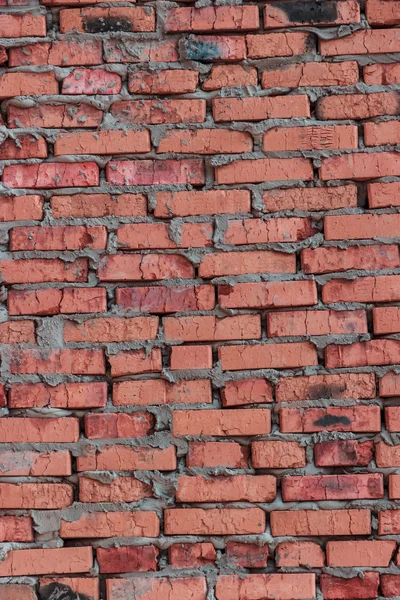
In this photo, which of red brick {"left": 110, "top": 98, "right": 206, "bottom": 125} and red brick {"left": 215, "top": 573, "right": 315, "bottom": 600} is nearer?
red brick {"left": 215, "top": 573, "right": 315, "bottom": 600}

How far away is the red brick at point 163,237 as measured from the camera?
1709 millimetres

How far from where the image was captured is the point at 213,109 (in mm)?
1733

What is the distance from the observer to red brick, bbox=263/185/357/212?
5.62 feet

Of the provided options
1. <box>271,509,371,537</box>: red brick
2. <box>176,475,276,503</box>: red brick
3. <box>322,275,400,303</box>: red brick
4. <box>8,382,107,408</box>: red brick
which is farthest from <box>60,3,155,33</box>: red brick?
<box>271,509,371,537</box>: red brick

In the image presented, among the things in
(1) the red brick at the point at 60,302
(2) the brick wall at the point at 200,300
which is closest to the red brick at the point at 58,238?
(2) the brick wall at the point at 200,300

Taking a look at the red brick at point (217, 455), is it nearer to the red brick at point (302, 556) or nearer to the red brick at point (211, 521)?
the red brick at point (211, 521)

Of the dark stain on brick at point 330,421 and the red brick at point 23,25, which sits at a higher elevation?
the red brick at point 23,25

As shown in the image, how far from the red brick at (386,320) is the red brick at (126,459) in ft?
1.96

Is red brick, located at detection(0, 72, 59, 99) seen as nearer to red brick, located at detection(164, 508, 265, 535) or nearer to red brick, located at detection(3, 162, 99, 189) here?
red brick, located at detection(3, 162, 99, 189)

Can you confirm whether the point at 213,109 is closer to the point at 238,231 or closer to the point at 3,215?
the point at 238,231

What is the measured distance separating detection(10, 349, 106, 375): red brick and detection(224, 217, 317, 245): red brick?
45 centimetres

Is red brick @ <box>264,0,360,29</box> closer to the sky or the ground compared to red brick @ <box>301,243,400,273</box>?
closer to the sky

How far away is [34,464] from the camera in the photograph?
166 centimetres

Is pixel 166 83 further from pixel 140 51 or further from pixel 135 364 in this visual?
pixel 135 364
